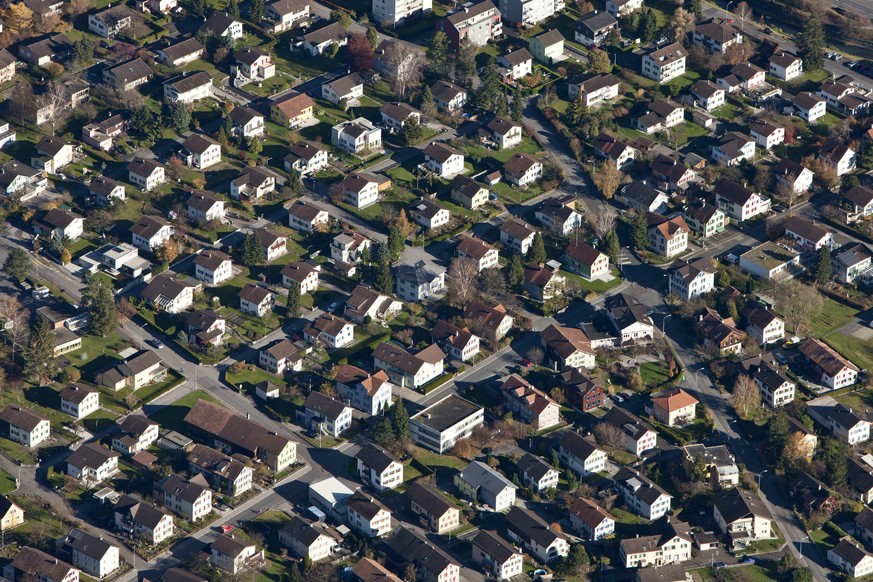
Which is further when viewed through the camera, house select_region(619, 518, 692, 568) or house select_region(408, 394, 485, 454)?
house select_region(408, 394, 485, 454)

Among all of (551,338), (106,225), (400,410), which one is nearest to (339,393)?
(400,410)

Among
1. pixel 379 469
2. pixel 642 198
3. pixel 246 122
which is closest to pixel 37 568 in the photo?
pixel 379 469

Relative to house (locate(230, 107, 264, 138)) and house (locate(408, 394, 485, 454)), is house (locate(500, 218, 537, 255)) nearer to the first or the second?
house (locate(408, 394, 485, 454))

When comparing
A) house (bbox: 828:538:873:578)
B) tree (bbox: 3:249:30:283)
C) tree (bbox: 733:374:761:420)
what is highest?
tree (bbox: 3:249:30:283)

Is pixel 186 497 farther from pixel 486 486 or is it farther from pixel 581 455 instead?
pixel 581 455

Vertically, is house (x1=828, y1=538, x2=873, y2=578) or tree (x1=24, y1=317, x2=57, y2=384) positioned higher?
tree (x1=24, y1=317, x2=57, y2=384)

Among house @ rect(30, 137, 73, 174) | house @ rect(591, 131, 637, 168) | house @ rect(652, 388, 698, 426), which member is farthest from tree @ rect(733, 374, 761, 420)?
house @ rect(30, 137, 73, 174)

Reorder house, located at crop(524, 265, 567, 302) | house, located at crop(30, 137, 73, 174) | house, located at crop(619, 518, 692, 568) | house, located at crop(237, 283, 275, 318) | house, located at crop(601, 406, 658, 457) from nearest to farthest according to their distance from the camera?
1. house, located at crop(619, 518, 692, 568)
2. house, located at crop(601, 406, 658, 457)
3. house, located at crop(237, 283, 275, 318)
4. house, located at crop(524, 265, 567, 302)
5. house, located at crop(30, 137, 73, 174)
